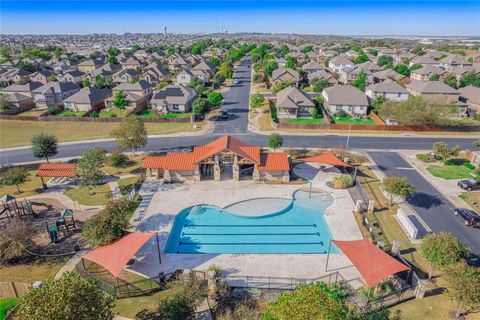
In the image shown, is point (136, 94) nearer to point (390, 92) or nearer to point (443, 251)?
point (390, 92)

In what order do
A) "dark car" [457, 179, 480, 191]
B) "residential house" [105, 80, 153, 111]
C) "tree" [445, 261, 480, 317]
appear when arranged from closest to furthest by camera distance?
"tree" [445, 261, 480, 317]
"dark car" [457, 179, 480, 191]
"residential house" [105, 80, 153, 111]

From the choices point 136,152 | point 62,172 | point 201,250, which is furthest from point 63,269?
point 136,152

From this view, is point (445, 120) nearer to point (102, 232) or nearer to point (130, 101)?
point (102, 232)

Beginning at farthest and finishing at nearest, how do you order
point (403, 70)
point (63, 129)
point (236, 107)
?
point (403, 70) < point (236, 107) < point (63, 129)

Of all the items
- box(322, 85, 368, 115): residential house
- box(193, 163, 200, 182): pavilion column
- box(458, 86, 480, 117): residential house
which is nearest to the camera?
box(193, 163, 200, 182): pavilion column

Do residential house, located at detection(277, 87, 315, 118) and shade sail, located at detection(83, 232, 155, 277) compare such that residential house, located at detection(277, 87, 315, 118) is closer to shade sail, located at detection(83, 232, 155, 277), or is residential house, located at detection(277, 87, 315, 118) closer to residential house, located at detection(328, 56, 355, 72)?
shade sail, located at detection(83, 232, 155, 277)

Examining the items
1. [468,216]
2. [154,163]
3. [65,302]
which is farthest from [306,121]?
[65,302]

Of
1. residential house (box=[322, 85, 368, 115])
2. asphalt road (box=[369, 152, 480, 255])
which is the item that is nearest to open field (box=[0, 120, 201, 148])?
residential house (box=[322, 85, 368, 115])

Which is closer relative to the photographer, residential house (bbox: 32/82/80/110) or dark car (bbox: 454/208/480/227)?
dark car (bbox: 454/208/480/227)
